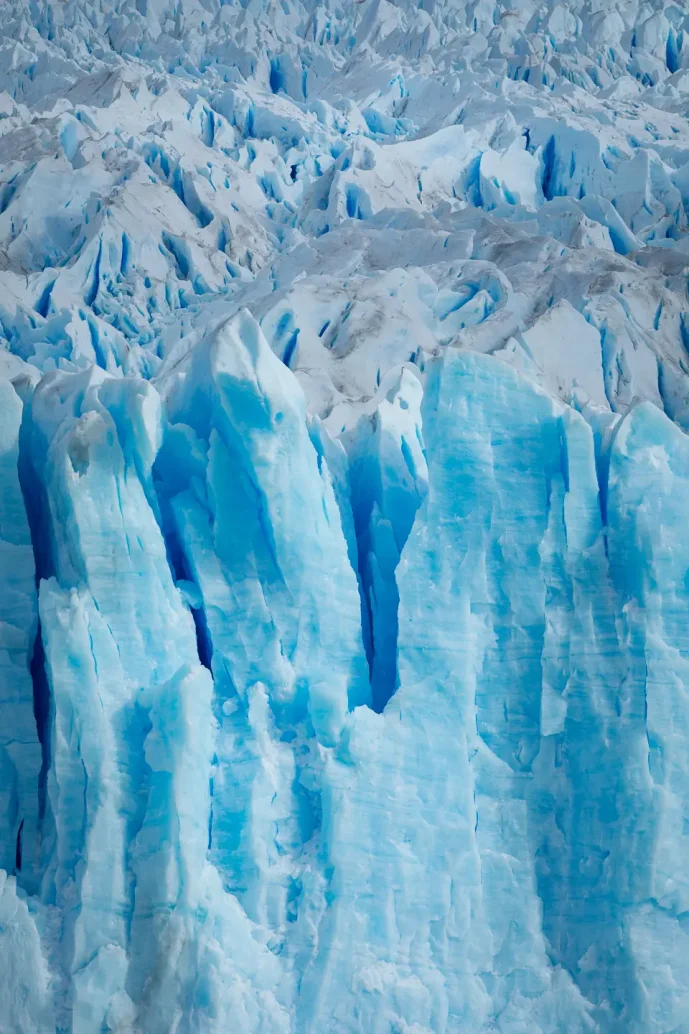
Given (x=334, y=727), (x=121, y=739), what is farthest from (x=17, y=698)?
(x=334, y=727)

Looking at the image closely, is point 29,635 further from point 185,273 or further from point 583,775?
point 185,273

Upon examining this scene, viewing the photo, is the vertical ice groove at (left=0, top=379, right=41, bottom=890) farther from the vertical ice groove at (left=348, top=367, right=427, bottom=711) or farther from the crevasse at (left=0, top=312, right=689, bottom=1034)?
the vertical ice groove at (left=348, top=367, right=427, bottom=711)

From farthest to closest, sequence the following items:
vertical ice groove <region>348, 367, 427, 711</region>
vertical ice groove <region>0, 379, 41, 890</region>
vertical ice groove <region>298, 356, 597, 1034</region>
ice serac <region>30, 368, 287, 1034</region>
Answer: vertical ice groove <region>348, 367, 427, 711</region> < vertical ice groove <region>0, 379, 41, 890</region> < vertical ice groove <region>298, 356, 597, 1034</region> < ice serac <region>30, 368, 287, 1034</region>

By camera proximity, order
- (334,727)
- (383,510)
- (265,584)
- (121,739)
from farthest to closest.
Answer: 1. (383,510)
2. (265,584)
3. (334,727)
4. (121,739)

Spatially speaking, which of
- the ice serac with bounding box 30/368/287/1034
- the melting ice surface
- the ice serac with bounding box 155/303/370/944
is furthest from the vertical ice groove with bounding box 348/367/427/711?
the ice serac with bounding box 30/368/287/1034

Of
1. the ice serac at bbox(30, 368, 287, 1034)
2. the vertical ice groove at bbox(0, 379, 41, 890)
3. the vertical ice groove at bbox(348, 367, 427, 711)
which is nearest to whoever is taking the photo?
the ice serac at bbox(30, 368, 287, 1034)

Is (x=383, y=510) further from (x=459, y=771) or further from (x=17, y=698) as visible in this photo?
(x=17, y=698)

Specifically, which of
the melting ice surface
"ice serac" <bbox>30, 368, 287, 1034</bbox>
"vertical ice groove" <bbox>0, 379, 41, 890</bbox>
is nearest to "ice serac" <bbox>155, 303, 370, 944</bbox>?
the melting ice surface

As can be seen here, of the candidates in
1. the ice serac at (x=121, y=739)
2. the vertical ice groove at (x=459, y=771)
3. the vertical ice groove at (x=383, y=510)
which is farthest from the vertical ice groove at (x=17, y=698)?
the vertical ice groove at (x=383, y=510)

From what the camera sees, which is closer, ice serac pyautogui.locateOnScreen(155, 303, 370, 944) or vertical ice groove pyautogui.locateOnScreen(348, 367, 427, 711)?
ice serac pyautogui.locateOnScreen(155, 303, 370, 944)
